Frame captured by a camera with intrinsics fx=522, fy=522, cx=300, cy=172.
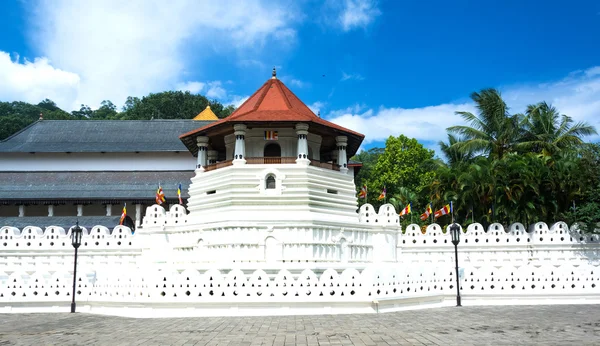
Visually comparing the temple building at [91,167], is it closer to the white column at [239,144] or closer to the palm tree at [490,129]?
the white column at [239,144]

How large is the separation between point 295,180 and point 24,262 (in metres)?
11.9

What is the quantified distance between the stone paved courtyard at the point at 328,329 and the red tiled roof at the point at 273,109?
34.3 feet

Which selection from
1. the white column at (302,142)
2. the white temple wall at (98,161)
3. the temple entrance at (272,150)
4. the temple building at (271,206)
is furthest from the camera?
the white temple wall at (98,161)

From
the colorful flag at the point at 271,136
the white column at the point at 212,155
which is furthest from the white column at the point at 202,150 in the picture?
the colorful flag at the point at 271,136

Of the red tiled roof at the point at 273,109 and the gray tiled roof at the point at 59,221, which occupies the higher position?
the red tiled roof at the point at 273,109

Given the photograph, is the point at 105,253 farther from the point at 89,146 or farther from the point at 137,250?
the point at 89,146

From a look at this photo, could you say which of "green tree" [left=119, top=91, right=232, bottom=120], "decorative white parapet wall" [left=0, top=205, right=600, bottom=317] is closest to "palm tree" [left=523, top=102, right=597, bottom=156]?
"decorative white parapet wall" [left=0, top=205, right=600, bottom=317]

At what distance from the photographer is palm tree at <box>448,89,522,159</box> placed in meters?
32.7

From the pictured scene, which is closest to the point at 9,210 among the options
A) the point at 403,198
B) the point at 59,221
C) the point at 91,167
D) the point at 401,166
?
the point at 91,167

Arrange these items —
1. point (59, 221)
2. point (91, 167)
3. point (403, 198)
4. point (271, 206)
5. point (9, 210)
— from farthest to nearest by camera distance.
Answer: point (91, 167) → point (403, 198) → point (9, 210) → point (59, 221) → point (271, 206)

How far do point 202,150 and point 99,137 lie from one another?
66.8ft

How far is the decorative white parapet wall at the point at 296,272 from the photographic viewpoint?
1441cm

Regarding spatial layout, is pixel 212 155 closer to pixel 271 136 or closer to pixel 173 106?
pixel 271 136

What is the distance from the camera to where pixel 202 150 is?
2466 centimetres
